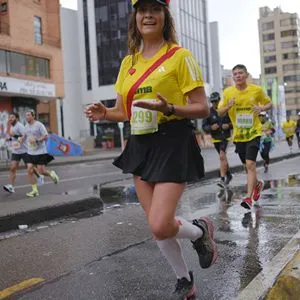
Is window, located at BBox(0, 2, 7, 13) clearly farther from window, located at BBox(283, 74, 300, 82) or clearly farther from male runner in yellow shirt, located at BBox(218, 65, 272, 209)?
window, located at BBox(283, 74, 300, 82)

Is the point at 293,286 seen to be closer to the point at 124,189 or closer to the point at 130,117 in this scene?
the point at 130,117

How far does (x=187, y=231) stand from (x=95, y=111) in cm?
103

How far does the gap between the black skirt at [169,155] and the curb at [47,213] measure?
3.49 meters

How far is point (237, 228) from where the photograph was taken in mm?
5727

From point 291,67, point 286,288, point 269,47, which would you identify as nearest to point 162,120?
point 286,288

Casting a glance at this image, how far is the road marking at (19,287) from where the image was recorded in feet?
12.1

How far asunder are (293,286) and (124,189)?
23.7 feet

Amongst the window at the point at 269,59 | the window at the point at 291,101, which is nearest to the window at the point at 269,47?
the window at the point at 269,59

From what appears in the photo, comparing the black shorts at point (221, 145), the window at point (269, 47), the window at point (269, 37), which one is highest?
the window at point (269, 37)

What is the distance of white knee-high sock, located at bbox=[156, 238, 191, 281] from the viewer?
3373 millimetres

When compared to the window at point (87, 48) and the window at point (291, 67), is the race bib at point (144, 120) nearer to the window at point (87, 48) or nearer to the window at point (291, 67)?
the window at point (87, 48)

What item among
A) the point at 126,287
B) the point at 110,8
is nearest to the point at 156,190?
the point at 126,287

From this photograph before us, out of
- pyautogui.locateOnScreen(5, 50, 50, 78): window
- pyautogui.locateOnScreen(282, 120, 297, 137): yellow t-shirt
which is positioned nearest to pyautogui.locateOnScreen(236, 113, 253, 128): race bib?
pyautogui.locateOnScreen(282, 120, 297, 137): yellow t-shirt

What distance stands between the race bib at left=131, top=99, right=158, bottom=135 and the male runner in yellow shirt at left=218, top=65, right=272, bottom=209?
3.74m
